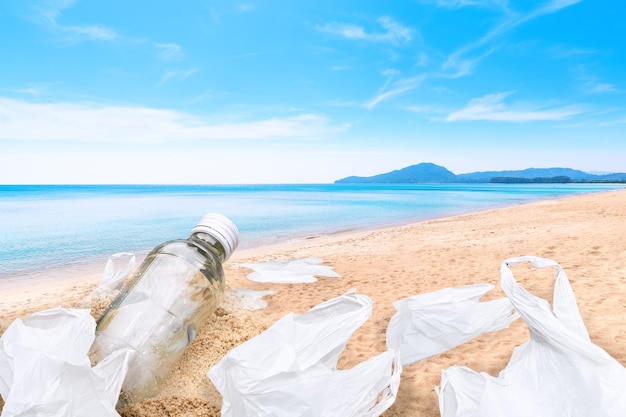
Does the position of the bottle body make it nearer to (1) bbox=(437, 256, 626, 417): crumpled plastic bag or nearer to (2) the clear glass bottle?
(2) the clear glass bottle

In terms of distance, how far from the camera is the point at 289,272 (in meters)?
4.69

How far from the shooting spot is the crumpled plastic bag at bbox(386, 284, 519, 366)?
6.59ft

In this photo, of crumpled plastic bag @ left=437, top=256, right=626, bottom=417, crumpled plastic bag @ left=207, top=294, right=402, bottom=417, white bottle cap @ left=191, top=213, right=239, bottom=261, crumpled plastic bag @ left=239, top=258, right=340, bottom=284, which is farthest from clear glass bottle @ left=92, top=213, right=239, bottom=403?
crumpled plastic bag @ left=239, top=258, right=340, bottom=284

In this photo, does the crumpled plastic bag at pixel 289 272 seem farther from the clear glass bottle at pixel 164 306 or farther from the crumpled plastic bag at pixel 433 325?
the crumpled plastic bag at pixel 433 325

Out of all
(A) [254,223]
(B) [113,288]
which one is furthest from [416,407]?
(A) [254,223]

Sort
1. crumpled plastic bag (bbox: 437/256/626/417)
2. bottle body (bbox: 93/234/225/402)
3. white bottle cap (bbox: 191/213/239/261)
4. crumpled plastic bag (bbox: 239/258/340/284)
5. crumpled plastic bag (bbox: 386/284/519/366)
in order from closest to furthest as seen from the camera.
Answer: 1. crumpled plastic bag (bbox: 437/256/626/417)
2. bottle body (bbox: 93/234/225/402)
3. crumpled plastic bag (bbox: 386/284/519/366)
4. white bottle cap (bbox: 191/213/239/261)
5. crumpled plastic bag (bbox: 239/258/340/284)

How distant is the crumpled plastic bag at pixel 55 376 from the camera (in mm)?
1267

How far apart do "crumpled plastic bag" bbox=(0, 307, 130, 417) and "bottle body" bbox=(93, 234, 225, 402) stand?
21 cm

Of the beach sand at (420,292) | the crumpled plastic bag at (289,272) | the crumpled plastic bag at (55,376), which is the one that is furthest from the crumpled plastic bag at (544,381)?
the crumpled plastic bag at (289,272)

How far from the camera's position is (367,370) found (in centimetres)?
147

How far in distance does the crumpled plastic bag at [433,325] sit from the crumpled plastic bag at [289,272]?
2324mm

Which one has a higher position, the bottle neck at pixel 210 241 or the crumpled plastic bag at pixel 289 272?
the bottle neck at pixel 210 241

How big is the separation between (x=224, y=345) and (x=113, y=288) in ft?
3.63

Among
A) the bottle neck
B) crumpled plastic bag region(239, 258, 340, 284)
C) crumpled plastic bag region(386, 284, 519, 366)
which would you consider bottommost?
crumpled plastic bag region(239, 258, 340, 284)
